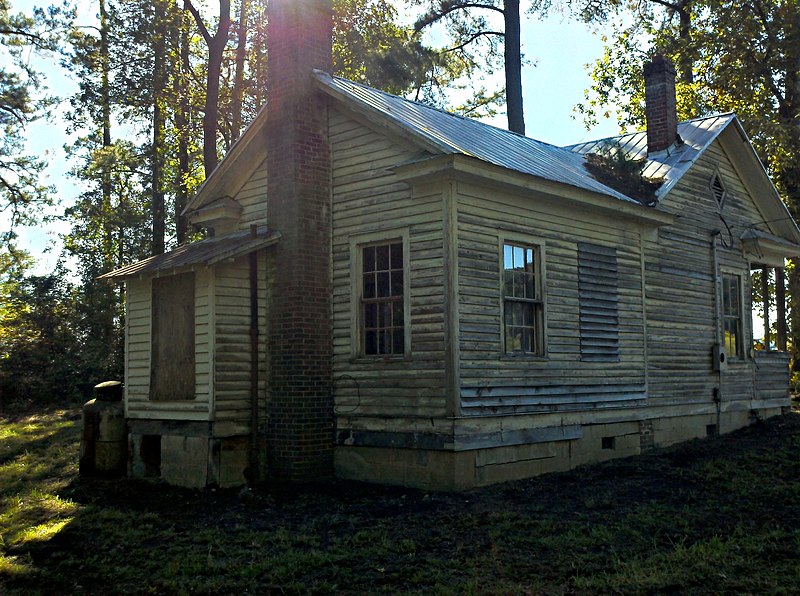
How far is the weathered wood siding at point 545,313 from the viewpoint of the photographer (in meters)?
11.6

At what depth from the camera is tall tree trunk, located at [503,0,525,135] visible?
28.0 meters

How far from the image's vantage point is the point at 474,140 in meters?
13.5

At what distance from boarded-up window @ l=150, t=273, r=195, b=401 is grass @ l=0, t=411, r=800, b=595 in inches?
58.9

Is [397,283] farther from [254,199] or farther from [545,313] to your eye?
[254,199]

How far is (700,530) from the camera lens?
8672mm

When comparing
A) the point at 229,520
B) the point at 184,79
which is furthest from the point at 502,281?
the point at 184,79

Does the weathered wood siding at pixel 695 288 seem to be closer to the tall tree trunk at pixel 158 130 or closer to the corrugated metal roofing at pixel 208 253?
the corrugated metal roofing at pixel 208 253

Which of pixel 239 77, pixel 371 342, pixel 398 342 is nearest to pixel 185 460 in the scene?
pixel 371 342

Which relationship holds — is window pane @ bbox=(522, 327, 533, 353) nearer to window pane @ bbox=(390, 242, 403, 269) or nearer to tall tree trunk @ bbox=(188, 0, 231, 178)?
window pane @ bbox=(390, 242, 403, 269)

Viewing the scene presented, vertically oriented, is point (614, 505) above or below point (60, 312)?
below

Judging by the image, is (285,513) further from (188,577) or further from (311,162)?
(311,162)

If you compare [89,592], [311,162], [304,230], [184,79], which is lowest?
[89,592]

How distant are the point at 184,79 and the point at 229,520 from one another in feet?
73.0

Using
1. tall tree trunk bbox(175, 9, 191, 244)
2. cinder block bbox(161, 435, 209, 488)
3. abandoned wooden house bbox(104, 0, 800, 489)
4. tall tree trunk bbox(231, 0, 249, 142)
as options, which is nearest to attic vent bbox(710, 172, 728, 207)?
abandoned wooden house bbox(104, 0, 800, 489)
